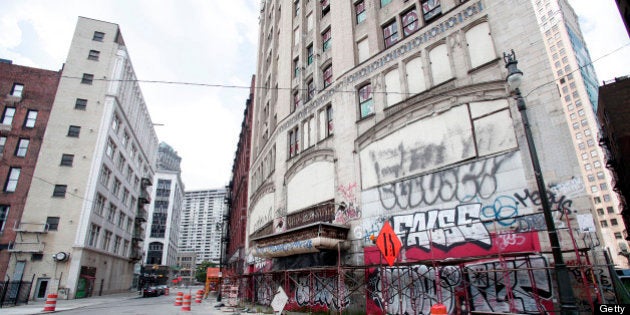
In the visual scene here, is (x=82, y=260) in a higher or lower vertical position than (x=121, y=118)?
lower

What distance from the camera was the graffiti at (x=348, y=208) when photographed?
1623cm

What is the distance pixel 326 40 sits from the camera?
22.9 metres

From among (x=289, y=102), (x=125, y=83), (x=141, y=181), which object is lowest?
(x=289, y=102)

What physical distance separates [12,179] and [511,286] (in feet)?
143

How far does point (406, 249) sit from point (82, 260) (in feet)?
115

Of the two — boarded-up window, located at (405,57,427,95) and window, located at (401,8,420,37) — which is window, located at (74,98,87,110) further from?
boarded-up window, located at (405,57,427,95)

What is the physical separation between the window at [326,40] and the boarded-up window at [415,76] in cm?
787

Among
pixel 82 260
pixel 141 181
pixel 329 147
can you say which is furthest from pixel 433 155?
pixel 141 181

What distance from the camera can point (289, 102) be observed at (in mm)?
24844

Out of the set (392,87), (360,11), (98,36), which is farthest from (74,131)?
(392,87)

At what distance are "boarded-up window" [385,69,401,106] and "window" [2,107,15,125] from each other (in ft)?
132

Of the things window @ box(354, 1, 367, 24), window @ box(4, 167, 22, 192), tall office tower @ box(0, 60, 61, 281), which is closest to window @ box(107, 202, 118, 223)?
tall office tower @ box(0, 60, 61, 281)

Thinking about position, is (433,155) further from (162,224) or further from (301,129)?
(162,224)

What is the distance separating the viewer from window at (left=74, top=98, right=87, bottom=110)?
37.8 metres
